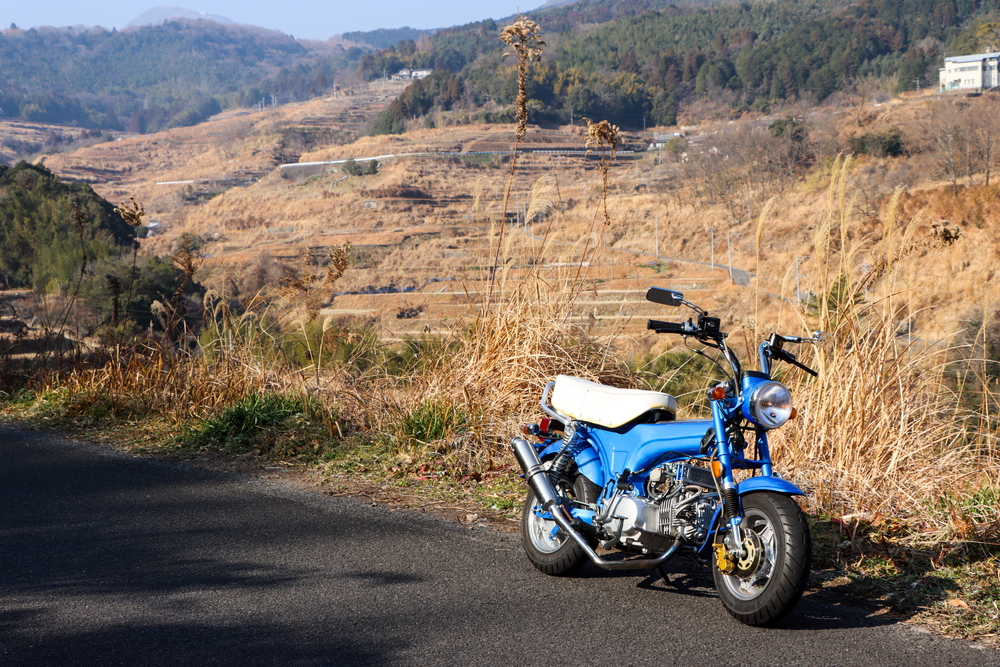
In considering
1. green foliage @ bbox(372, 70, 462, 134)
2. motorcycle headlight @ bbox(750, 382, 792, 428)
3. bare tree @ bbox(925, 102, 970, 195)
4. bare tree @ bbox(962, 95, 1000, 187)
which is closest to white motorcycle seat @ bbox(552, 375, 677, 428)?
motorcycle headlight @ bbox(750, 382, 792, 428)

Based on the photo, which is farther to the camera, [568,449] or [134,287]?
[134,287]

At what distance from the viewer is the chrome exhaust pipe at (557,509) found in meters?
3.58

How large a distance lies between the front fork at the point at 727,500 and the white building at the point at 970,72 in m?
106

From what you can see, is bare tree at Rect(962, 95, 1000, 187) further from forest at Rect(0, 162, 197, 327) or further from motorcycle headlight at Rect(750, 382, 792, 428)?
motorcycle headlight at Rect(750, 382, 792, 428)

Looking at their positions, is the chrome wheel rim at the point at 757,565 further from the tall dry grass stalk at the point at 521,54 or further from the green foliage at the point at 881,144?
the green foliage at the point at 881,144

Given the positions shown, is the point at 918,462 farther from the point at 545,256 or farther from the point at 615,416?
the point at 545,256

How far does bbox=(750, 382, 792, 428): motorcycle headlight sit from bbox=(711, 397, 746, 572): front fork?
0.15 meters

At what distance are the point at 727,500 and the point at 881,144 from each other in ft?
244

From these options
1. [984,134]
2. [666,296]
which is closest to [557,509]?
[666,296]

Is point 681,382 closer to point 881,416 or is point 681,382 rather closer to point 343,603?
point 881,416

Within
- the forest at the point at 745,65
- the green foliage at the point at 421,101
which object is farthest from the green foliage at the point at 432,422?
the green foliage at the point at 421,101

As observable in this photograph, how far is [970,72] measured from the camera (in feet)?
335

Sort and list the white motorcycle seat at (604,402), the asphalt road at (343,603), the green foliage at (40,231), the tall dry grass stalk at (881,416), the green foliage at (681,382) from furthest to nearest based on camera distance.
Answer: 1. the green foliage at (40,231)
2. the green foliage at (681,382)
3. the tall dry grass stalk at (881,416)
4. the white motorcycle seat at (604,402)
5. the asphalt road at (343,603)

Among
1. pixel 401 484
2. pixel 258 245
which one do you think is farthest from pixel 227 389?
pixel 258 245
